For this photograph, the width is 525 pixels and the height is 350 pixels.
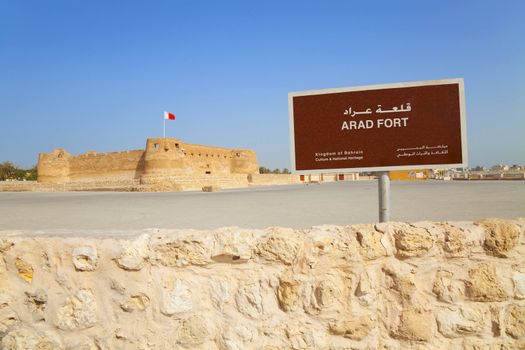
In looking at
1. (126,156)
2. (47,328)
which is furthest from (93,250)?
(126,156)

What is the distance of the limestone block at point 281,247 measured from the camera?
1852mm

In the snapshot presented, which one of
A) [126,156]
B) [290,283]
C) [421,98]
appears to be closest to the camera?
[290,283]

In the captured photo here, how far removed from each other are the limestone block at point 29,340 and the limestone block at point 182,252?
757 mm

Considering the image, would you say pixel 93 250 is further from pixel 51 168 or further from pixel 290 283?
pixel 51 168

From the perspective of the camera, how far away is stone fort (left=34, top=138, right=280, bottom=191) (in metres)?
31.0

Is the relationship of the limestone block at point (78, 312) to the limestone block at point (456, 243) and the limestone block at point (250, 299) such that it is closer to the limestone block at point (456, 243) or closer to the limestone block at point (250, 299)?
the limestone block at point (250, 299)

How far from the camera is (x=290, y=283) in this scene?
1.85 metres

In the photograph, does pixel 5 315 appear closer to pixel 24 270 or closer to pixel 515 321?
pixel 24 270

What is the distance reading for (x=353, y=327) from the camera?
1.85 m

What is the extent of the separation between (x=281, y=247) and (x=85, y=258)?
1.13 metres

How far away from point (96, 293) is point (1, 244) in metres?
0.64

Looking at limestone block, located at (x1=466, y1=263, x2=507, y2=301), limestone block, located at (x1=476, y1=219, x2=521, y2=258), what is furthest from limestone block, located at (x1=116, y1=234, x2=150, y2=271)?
limestone block, located at (x1=476, y1=219, x2=521, y2=258)

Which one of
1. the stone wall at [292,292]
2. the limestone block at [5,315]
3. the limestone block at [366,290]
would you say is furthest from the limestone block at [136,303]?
the limestone block at [366,290]

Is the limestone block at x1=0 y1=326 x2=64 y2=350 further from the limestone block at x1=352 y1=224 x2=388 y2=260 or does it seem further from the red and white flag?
the red and white flag
